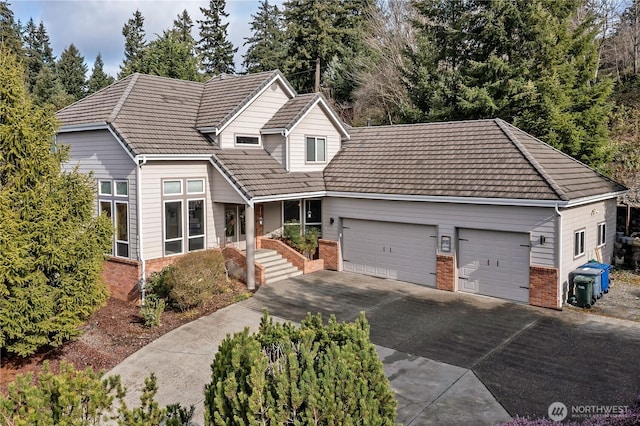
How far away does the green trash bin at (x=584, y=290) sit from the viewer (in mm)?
13719

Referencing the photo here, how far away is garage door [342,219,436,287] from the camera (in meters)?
16.6

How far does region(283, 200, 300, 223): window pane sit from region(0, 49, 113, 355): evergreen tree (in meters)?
9.30

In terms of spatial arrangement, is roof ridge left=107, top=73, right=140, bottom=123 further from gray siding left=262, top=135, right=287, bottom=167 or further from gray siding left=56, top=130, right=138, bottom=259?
gray siding left=262, top=135, right=287, bottom=167

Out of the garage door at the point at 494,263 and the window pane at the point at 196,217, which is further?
the window pane at the point at 196,217

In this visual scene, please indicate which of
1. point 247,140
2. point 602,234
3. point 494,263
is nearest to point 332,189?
point 247,140

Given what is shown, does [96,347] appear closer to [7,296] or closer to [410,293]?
[7,296]

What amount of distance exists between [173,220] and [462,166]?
999 centimetres

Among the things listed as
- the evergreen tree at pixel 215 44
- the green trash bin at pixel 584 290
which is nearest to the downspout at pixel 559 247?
the green trash bin at pixel 584 290

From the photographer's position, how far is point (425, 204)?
16328 millimetres

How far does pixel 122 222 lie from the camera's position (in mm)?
16328

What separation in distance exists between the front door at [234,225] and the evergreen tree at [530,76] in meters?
13.1

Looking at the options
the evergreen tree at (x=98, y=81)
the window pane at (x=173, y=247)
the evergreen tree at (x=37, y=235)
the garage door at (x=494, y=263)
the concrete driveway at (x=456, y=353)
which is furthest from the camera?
the evergreen tree at (x=98, y=81)

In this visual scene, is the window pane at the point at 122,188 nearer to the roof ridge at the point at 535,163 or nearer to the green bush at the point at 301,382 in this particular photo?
the green bush at the point at 301,382

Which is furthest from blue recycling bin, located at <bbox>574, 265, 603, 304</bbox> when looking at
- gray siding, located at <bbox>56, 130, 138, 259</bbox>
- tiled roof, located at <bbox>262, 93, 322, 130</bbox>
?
gray siding, located at <bbox>56, 130, 138, 259</bbox>
